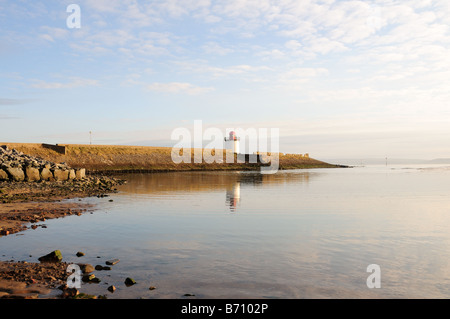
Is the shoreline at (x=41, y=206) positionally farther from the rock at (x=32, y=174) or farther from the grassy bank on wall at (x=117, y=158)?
the rock at (x=32, y=174)

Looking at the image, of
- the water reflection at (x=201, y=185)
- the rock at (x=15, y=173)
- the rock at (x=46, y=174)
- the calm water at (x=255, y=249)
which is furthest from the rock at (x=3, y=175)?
the calm water at (x=255, y=249)

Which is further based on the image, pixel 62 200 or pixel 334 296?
pixel 62 200

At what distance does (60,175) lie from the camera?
41.0 meters

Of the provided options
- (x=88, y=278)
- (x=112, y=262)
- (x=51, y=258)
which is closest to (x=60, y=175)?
(x=51, y=258)

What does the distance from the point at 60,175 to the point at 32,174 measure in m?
3.14

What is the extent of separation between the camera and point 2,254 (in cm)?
1143

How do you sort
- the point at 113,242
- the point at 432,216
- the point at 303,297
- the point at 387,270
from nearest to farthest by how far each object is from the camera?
the point at 303,297 → the point at 387,270 → the point at 113,242 → the point at 432,216

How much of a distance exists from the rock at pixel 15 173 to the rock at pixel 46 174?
240 centimetres

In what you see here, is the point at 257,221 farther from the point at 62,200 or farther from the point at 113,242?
the point at 62,200
